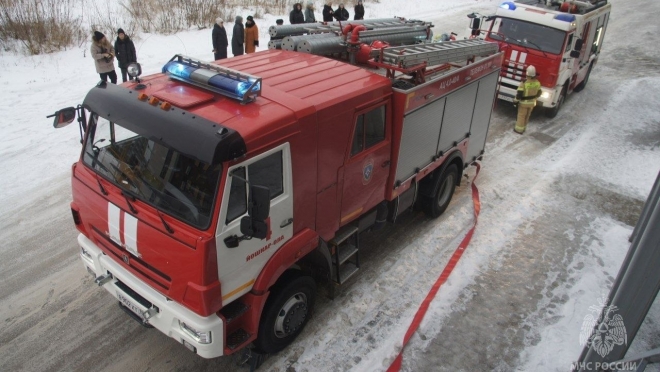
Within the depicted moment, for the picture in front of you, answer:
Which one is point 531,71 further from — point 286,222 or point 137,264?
point 137,264

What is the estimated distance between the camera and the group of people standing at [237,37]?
1148 cm

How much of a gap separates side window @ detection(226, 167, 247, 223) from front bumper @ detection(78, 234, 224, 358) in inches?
34.2

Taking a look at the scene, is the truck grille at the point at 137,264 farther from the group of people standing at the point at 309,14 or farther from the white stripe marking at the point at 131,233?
the group of people standing at the point at 309,14

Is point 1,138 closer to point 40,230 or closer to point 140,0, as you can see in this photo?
point 40,230

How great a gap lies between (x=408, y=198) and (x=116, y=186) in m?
3.67

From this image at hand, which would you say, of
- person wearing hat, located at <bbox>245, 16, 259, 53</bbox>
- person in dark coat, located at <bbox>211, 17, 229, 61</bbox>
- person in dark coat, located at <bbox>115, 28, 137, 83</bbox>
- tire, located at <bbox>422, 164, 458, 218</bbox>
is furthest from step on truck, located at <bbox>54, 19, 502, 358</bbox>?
person wearing hat, located at <bbox>245, 16, 259, 53</bbox>

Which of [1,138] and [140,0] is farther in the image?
[140,0]

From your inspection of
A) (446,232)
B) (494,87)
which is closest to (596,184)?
(494,87)

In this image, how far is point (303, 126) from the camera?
160 inches

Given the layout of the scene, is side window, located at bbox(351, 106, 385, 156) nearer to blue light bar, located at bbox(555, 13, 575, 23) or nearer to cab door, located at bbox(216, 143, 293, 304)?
cab door, located at bbox(216, 143, 293, 304)

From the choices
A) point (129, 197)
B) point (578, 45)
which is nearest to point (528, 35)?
point (578, 45)

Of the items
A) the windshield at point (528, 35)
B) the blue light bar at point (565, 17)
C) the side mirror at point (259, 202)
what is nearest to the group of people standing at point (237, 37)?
the windshield at point (528, 35)

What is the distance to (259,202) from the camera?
343cm

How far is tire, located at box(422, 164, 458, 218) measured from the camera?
6.73 m
